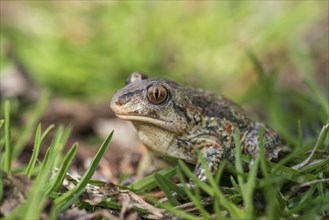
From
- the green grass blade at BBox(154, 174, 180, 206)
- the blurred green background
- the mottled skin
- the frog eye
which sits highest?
the blurred green background

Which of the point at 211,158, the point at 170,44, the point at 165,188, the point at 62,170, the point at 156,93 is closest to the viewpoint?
the point at 62,170

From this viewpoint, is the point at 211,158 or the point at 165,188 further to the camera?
the point at 211,158

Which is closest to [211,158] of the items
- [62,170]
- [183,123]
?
[183,123]

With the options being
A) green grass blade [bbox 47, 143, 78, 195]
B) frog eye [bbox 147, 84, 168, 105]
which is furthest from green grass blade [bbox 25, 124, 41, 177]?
frog eye [bbox 147, 84, 168, 105]

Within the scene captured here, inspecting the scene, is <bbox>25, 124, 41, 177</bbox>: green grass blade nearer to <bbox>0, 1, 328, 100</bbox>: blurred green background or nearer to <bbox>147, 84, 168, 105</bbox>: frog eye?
<bbox>147, 84, 168, 105</bbox>: frog eye

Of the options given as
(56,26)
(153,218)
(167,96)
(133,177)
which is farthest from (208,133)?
(56,26)

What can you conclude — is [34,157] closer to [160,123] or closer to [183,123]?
[160,123]

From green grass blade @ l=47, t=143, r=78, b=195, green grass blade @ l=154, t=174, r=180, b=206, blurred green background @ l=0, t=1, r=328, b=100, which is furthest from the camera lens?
blurred green background @ l=0, t=1, r=328, b=100

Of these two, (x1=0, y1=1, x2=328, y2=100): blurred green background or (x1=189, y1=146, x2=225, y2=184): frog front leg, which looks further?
(x1=0, y1=1, x2=328, y2=100): blurred green background

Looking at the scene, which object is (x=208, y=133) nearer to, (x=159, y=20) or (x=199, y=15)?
(x=159, y=20)
